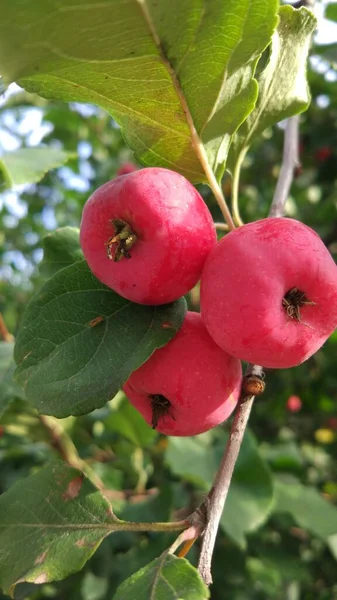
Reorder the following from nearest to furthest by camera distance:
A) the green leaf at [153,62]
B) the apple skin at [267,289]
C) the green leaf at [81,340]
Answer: the green leaf at [153,62]
the apple skin at [267,289]
the green leaf at [81,340]

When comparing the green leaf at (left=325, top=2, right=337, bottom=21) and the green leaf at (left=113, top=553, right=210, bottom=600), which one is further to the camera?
the green leaf at (left=325, top=2, right=337, bottom=21)

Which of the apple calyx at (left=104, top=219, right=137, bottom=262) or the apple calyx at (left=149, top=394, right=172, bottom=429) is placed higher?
the apple calyx at (left=104, top=219, right=137, bottom=262)

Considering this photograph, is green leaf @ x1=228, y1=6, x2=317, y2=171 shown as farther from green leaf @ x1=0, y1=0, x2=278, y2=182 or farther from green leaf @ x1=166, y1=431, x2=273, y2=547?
green leaf @ x1=166, y1=431, x2=273, y2=547

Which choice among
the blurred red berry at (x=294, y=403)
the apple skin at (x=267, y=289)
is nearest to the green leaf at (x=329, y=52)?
the apple skin at (x=267, y=289)

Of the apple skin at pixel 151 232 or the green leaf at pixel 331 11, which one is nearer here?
the apple skin at pixel 151 232

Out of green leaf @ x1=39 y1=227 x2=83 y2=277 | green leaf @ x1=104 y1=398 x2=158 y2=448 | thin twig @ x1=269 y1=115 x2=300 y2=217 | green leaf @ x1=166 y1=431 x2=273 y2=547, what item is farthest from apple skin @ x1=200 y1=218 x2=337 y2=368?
green leaf @ x1=104 y1=398 x2=158 y2=448

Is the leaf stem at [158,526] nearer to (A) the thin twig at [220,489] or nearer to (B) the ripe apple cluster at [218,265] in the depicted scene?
(A) the thin twig at [220,489]

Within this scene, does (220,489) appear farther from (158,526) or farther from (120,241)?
(120,241)
